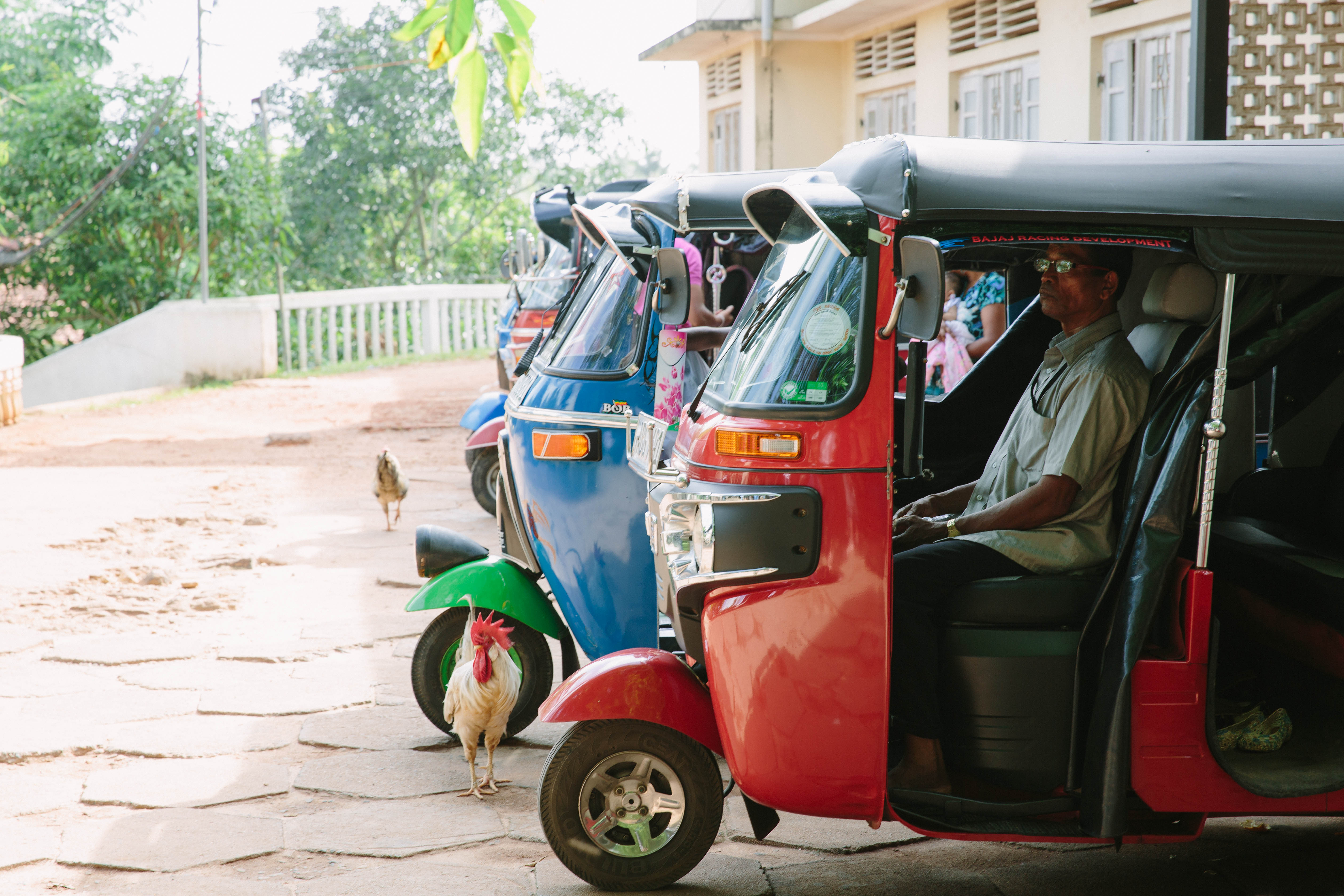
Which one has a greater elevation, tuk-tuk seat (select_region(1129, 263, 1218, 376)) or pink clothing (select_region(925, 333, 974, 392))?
tuk-tuk seat (select_region(1129, 263, 1218, 376))

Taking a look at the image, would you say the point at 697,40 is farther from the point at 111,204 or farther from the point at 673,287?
the point at 673,287

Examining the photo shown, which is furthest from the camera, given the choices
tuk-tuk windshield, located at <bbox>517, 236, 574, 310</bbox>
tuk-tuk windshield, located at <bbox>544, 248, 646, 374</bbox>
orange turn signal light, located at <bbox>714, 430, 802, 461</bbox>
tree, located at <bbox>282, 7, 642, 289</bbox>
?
tree, located at <bbox>282, 7, 642, 289</bbox>

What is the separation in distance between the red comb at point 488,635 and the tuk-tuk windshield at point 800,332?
137 cm

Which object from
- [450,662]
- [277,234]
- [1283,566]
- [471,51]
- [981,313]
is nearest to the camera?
[471,51]

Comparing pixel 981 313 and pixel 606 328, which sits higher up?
pixel 981 313

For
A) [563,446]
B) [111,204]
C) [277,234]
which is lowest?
[563,446]

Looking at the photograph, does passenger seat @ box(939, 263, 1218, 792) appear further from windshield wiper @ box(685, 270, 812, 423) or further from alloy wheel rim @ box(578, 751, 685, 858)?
windshield wiper @ box(685, 270, 812, 423)

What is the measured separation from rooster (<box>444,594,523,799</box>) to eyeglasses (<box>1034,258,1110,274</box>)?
2.30 m

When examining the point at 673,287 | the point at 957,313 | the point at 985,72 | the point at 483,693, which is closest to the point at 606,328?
the point at 673,287

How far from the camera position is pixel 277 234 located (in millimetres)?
20422

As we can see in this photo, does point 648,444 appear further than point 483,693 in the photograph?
No

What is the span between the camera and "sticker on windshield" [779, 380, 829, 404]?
3402mm

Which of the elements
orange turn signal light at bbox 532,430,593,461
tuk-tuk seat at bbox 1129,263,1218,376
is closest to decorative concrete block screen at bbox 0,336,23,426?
orange turn signal light at bbox 532,430,593,461

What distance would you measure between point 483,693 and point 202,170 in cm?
1577
